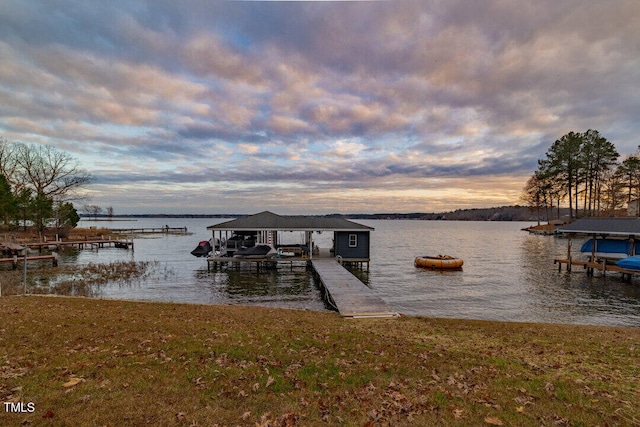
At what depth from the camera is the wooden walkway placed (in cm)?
1485

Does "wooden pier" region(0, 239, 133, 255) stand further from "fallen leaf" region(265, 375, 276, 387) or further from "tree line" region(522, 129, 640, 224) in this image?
"tree line" region(522, 129, 640, 224)

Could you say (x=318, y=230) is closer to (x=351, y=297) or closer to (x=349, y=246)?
(x=349, y=246)

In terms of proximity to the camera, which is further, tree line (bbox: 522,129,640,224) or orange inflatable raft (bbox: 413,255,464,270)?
tree line (bbox: 522,129,640,224)

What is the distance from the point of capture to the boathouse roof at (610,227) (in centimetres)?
2801

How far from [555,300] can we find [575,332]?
38.6ft

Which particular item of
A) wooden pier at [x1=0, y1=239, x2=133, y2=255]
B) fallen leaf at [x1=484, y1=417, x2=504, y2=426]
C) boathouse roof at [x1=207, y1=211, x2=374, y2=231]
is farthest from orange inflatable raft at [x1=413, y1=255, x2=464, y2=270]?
wooden pier at [x1=0, y1=239, x2=133, y2=255]

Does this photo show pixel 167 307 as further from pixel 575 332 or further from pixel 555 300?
pixel 555 300

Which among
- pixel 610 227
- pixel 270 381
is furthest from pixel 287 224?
pixel 610 227

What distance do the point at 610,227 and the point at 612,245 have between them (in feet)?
17.8

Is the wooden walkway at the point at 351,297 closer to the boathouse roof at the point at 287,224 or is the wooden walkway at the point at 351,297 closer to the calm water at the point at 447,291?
the calm water at the point at 447,291

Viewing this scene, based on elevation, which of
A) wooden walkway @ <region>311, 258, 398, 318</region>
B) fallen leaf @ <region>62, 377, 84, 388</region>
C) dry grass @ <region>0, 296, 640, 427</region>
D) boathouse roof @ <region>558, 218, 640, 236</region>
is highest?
boathouse roof @ <region>558, 218, 640, 236</region>

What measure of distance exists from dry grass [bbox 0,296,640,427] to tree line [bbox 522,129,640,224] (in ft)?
268

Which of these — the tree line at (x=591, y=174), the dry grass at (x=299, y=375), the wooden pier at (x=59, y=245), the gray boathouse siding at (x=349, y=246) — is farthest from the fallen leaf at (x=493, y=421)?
the tree line at (x=591, y=174)

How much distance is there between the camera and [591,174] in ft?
246
